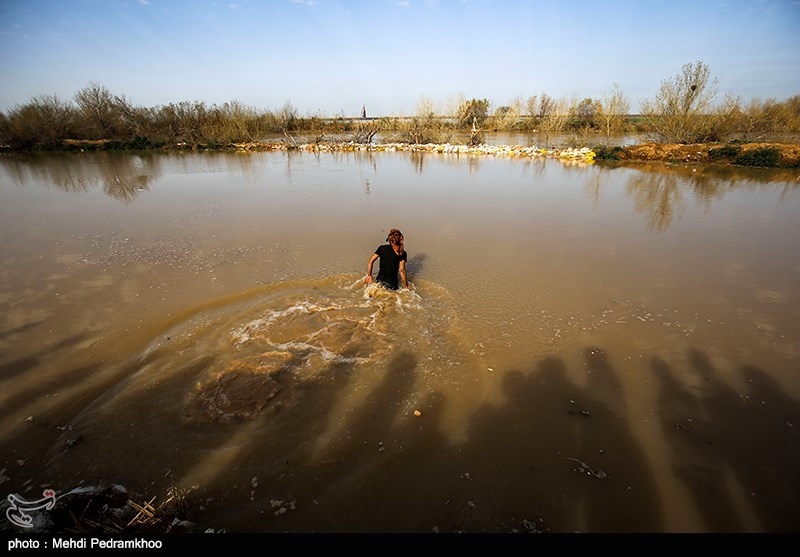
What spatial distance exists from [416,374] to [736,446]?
324 cm

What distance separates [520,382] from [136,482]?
3964mm

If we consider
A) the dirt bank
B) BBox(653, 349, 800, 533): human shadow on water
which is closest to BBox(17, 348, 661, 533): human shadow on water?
BBox(653, 349, 800, 533): human shadow on water

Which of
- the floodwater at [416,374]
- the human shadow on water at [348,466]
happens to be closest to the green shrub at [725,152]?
the floodwater at [416,374]

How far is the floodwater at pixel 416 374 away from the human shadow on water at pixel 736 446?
20 mm

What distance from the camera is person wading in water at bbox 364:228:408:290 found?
5.80 m

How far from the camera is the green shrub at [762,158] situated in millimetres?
19047

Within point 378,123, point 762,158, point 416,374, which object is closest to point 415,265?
point 416,374

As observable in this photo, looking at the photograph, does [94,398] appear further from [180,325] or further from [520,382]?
[520,382]

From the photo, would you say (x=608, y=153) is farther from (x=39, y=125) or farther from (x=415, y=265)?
(x=39, y=125)

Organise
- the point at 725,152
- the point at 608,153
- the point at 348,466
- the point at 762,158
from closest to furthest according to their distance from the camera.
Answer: the point at 348,466 < the point at 762,158 < the point at 725,152 < the point at 608,153

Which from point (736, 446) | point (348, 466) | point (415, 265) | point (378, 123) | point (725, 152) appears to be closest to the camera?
point (348, 466)

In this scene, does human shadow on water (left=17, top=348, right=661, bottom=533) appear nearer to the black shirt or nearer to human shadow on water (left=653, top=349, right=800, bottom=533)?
human shadow on water (left=653, top=349, right=800, bottom=533)

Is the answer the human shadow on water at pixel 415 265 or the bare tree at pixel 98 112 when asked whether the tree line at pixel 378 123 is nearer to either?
the bare tree at pixel 98 112

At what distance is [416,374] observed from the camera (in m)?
4.39
